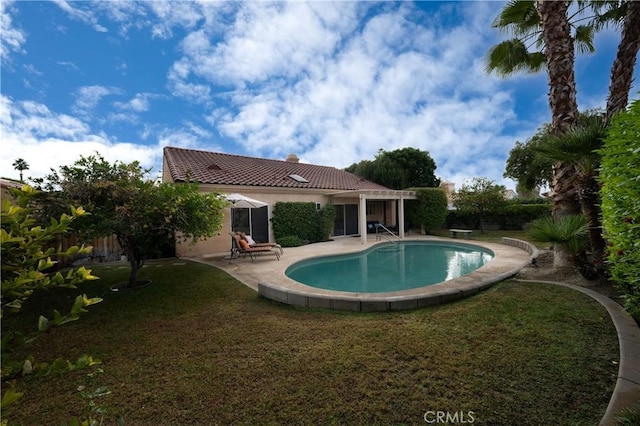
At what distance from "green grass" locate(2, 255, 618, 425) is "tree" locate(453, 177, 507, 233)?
1680 centimetres

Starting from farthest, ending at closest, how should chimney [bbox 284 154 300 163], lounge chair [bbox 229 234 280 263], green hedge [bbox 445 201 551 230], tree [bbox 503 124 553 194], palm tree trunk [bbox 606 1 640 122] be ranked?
chimney [bbox 284 154 300 163]
tree [bbox 503 124 553 194]
green hedge [bbox 445 201 551 230]
lounge chair [bbox 229 234 280 263]
palm tree trunk [bbox 606 1 640 122]

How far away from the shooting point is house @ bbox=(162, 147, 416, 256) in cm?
1543

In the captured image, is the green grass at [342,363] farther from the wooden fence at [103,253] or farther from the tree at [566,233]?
the wooden fence at [103,253]

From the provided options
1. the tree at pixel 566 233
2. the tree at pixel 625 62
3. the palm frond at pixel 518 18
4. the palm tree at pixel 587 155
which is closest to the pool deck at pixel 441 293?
the tree at pixel 566 233

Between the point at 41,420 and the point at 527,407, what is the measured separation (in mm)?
5402

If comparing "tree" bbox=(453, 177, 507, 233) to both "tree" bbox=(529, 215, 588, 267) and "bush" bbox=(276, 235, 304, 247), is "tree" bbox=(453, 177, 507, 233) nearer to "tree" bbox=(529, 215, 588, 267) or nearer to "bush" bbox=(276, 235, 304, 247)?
"bush" bbox=(276, 235, 304, 247)

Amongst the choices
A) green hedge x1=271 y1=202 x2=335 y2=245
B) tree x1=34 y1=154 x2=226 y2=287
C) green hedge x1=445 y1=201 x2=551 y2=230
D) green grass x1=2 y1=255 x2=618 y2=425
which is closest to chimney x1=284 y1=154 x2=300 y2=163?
green hedge x1=271 y1=202 x2=335 y2=245

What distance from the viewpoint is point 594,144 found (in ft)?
18.8

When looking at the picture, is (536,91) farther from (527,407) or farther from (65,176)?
(65,176)

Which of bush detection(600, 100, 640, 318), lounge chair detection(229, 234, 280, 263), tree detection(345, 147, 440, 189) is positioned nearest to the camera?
bush detection(600, 100, 640, 318)

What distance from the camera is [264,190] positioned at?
17.0 m

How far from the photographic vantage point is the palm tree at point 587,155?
566 cm

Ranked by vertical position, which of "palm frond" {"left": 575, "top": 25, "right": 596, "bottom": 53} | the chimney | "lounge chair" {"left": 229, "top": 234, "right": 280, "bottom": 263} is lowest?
"lounge chair" {"left": 229, "top": 234, "right": 280, "bottom": 263}

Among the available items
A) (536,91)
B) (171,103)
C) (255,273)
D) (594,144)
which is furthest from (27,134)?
(536,91)
